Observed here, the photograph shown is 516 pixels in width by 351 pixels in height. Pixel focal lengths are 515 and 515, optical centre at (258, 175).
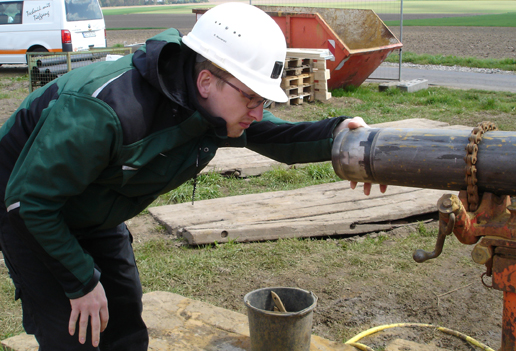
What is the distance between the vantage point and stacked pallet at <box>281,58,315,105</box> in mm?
8719

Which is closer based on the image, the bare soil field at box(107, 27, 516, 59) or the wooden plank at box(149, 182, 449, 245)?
the wooden plank at box(149, 182, 449, 245)

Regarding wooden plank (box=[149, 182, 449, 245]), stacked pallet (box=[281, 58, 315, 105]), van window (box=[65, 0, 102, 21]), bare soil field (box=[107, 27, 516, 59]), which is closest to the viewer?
wooden plank (box=[149, 182, 449, 245])

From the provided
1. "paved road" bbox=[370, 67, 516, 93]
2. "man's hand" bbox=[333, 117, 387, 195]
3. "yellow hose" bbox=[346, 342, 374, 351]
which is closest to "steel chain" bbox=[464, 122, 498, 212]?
"man's hand" bbox=[333, 117, 387, 195]

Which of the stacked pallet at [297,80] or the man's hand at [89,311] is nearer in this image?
the man's hand at [89,311]

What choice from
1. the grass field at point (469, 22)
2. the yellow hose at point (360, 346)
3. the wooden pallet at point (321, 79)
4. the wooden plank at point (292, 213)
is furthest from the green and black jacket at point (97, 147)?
the grass field at point (469, 22)

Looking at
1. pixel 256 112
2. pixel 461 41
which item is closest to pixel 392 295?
pixel 256 112

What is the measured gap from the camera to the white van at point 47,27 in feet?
39.5

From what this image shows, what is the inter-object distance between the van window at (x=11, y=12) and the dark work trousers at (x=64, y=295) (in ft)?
40.8

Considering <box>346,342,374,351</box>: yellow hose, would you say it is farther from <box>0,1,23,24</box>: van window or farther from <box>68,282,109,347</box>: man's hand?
<box>0,1,23,24</box>: van window

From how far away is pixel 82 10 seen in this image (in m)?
12.5

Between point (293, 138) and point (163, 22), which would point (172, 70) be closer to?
point (293, 138)

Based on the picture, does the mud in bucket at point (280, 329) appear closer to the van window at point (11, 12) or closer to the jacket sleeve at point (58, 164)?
the jacket sleeve at point (58, 164)

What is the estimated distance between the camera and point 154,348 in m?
2.51

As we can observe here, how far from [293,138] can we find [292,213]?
195cm
